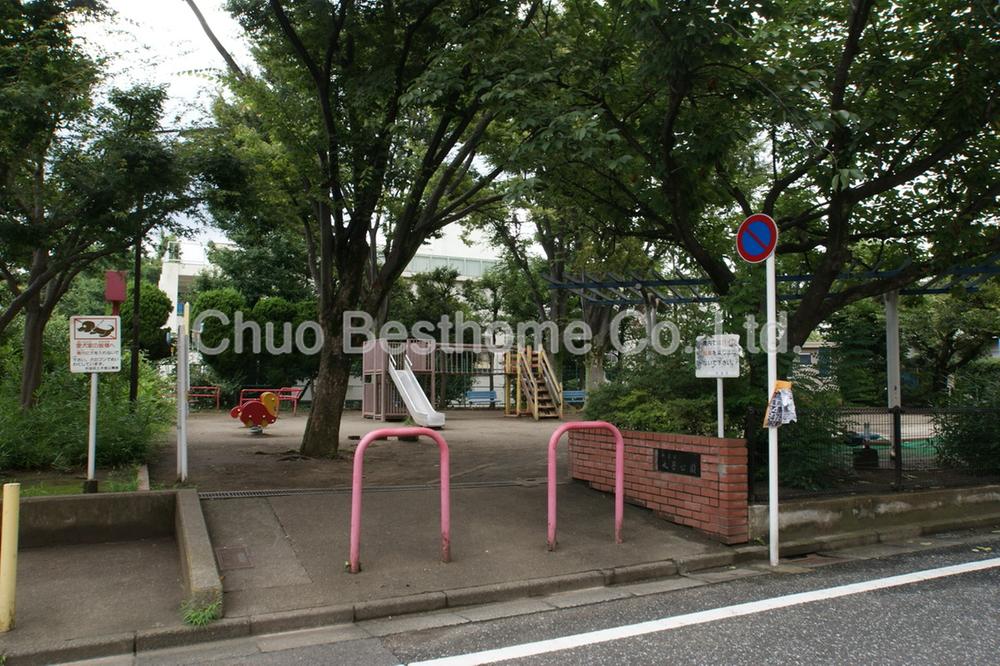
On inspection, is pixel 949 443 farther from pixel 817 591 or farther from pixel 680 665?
pixel 680 665

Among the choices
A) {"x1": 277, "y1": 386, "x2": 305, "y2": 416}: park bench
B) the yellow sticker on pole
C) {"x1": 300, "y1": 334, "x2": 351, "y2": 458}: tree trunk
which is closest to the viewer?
the yellow sticker on pole

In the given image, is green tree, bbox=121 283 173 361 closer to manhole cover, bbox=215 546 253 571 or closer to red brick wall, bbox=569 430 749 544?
manhole cover, bbox=215 546 253 571

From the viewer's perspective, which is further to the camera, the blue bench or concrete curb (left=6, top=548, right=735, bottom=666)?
the blue bench

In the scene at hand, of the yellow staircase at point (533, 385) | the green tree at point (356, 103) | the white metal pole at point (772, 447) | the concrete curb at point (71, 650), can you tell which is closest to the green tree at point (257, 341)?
the yellow staircase at point (533, 385)

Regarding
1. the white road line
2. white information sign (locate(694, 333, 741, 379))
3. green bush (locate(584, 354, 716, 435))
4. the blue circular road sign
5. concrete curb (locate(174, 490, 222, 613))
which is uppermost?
the blue circular road sign

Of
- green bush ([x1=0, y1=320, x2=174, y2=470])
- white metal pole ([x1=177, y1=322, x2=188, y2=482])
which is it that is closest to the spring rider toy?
green bush ([x1=0, y1=320, x2=174, y2=470])

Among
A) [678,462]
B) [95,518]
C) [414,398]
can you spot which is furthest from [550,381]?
[95,518]

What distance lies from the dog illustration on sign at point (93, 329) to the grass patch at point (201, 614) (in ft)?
12.2

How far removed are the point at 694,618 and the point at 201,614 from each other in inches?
135

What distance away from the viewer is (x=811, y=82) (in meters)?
7.28

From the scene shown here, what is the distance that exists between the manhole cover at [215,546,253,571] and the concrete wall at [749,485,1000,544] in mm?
4788

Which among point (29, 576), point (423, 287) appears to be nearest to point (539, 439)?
point (29, 576)

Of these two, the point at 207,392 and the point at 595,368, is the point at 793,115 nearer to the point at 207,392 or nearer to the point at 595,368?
the point at 595,368

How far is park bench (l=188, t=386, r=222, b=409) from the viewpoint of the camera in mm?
24119
